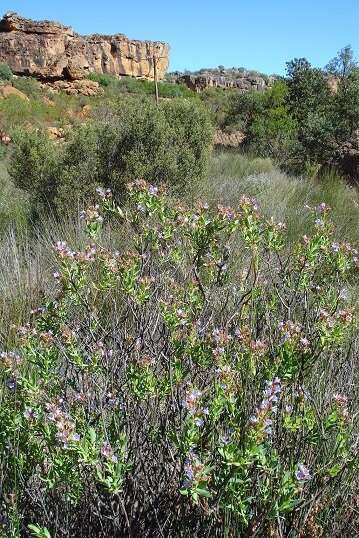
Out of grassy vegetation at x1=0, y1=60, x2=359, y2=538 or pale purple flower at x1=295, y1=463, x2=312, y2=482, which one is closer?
pale purple flower at x1=295, y1=463, x2=312, y2=482

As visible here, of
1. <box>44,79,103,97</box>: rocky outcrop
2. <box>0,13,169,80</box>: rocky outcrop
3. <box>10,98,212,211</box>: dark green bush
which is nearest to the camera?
<box>10,98,212,211</box>: dark green bush

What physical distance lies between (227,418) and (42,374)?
63 cm

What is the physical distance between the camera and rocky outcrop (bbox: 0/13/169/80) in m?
38.2

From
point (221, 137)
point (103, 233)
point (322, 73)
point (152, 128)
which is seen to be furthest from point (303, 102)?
point (103, 233)

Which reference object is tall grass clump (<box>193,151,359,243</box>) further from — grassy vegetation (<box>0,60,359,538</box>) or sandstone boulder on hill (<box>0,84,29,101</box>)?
sandstone boulder on hill (<box>0,84,29,101</box>)

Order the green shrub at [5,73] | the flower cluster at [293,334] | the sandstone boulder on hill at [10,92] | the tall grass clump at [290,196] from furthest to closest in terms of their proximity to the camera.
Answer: the green shrub at [5,73] → the sandstone boulder on hill at [10,92] → the tall grass clump at [290,196] → the flower cluster at [293,334]

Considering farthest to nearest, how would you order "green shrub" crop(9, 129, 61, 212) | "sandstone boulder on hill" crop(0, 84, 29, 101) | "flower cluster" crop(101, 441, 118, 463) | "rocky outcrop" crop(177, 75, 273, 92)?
"rocky outcrop" crop(177, 75, 273, 92) < "sandstone boulder on hill" crop(0, 84, 29, 101) < "green shrub" crop(9, 129, 61, 212) < "flower cluster" crop(101, 441, 118, 463)

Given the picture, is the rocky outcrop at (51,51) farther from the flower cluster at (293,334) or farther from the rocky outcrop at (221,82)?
the flower cluster at (293,334)

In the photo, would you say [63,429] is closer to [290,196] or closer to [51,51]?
[290,196]

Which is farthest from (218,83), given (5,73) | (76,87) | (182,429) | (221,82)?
(182,429)

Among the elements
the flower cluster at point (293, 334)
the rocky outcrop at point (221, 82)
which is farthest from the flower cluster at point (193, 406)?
the rocky outcrop at point (221, 82)

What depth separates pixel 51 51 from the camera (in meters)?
40.2

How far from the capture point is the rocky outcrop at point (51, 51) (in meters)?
38.2

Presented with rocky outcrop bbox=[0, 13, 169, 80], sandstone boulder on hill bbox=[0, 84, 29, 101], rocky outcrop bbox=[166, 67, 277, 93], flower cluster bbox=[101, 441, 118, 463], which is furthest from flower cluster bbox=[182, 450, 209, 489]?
rocky outcrop bbox=[166, 67, 277, 93]
